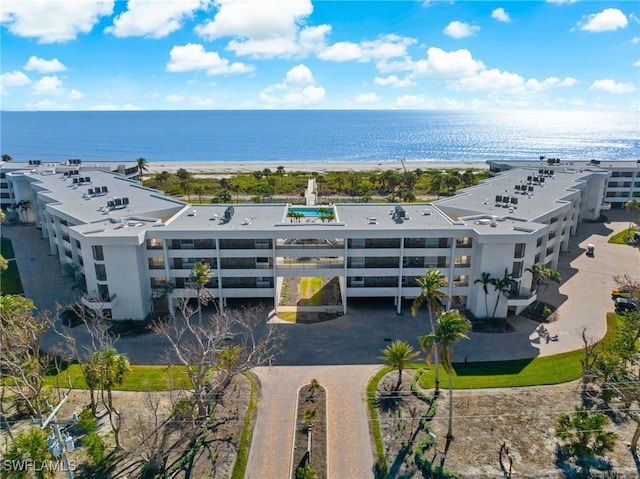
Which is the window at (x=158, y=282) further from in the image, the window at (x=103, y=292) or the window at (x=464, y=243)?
the window at (x=464, y=243)

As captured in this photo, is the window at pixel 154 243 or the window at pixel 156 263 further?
the window at pixel 156 263

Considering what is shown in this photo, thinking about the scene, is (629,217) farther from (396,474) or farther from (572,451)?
(396,474)

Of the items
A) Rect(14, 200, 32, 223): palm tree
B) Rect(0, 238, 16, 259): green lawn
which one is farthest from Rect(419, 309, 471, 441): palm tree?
Rect(14, 200, 32, 223): palm tree

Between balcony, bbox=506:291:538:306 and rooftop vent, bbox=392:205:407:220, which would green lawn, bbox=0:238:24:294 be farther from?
balcony, bbox=506:291:538:306

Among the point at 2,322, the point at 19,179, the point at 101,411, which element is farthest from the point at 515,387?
the point at 19,179

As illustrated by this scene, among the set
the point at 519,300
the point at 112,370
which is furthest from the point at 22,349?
the point at 519,300

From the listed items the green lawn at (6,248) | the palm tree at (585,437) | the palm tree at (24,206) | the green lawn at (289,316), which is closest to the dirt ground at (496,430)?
the palm tree at (585,437)
